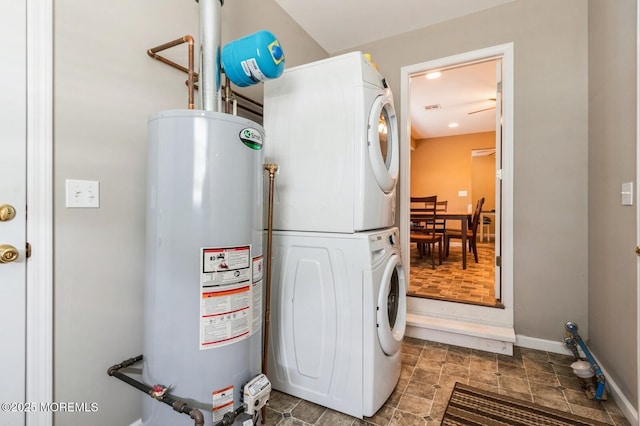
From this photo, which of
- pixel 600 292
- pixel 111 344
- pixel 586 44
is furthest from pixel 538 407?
pixel 586 44

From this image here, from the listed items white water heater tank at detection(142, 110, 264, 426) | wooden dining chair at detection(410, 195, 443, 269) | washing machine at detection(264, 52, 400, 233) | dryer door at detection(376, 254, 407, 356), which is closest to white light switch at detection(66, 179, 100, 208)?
white water heater tank at detection(142, 110, 264, 426)

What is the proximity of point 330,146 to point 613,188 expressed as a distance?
165 centimetres

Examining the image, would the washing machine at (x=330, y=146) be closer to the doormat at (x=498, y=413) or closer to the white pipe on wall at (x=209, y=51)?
the white pipe on wall at (x=209, y=51)

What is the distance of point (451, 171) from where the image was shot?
22.9 feet

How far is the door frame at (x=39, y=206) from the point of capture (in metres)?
1.02

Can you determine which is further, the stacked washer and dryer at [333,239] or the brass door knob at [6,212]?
the stacked washer and dryer at [333,239]

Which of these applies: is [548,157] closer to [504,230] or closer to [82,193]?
[504,230]

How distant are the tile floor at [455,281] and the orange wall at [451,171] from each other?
2158 millimetres

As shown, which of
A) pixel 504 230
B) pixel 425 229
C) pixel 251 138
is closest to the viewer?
pixel 251 138

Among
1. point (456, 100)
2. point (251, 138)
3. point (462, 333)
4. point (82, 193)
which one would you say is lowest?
point (462, 333)

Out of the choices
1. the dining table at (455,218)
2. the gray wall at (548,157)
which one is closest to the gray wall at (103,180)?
the gray wall at (548,157)

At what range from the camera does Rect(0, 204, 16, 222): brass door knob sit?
95cm

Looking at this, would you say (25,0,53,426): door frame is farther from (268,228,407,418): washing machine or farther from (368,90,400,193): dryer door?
(368,90,400,193): dryer door

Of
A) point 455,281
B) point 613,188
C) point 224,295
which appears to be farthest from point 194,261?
point 455,281
